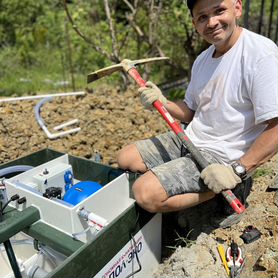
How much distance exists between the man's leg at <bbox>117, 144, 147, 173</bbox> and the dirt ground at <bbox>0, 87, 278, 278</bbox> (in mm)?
448

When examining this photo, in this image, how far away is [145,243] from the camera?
1.73 m

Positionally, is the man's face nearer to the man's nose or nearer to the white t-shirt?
the man's nose

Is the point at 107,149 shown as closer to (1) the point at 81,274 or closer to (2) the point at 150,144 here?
(2) the point at 150,144

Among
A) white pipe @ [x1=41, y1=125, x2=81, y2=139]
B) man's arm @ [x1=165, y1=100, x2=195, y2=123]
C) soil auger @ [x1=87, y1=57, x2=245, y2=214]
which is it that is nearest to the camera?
soil auger @ [x1=87, y1=57, x2=245, y2=214]

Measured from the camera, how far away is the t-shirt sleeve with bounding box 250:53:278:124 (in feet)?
4.82

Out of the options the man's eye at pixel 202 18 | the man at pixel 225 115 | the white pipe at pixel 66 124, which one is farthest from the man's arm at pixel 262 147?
the white pipe at pixel 66 124

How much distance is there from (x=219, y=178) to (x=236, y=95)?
445mm

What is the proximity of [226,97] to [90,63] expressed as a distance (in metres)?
4.89

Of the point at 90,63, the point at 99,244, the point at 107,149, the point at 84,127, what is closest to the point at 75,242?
the point at 99,244

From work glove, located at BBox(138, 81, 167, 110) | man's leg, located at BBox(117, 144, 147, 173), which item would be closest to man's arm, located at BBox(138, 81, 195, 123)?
work glove, located at BBox(138, 81, 167, 110)

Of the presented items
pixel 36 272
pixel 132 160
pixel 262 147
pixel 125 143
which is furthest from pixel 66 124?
pixel 262 147

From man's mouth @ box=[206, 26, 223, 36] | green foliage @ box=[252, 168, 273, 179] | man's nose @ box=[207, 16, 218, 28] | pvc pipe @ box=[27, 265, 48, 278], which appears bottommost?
green foliage @ box=[252, 168, 273, 179]

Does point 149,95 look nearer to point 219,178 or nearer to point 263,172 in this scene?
point 219,178

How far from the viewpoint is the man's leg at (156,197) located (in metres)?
1.59
